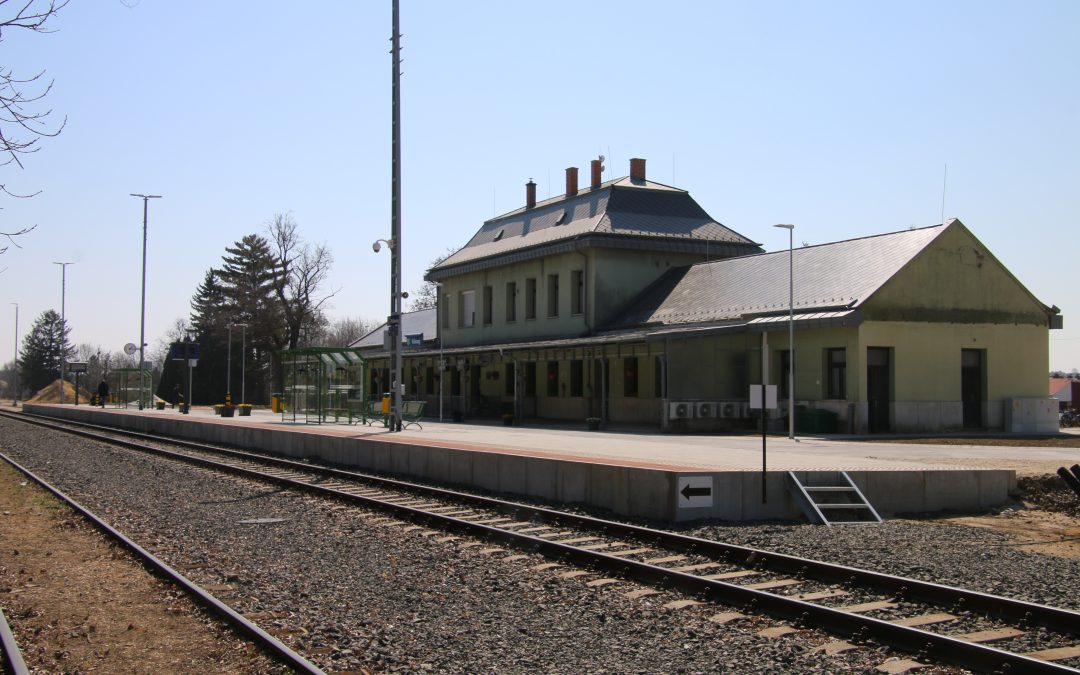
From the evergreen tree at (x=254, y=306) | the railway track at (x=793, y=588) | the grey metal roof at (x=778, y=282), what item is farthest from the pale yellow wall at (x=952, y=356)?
the evergreen tree at (x=254, y=306)

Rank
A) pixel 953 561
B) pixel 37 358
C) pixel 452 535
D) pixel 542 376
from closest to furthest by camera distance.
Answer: pixel 953 561
pixel 452 535
pixel 542 376
pixel 37 358

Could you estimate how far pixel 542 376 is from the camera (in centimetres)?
4634

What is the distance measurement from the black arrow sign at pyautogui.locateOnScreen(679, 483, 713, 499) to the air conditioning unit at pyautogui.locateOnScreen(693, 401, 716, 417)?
1996 centimetres

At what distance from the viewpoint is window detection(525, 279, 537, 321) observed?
162 feet

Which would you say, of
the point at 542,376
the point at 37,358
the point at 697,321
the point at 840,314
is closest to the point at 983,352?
the point at 840,314

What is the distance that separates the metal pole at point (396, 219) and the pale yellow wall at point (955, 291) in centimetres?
1476

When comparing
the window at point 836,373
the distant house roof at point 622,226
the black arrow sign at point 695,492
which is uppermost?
the distant house roof at point 622,226

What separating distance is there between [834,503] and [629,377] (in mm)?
25981

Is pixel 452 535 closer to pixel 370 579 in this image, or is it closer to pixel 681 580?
pixel 370 579

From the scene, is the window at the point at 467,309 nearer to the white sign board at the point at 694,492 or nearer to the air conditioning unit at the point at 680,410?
the air conditioning unit at the point at 680,410

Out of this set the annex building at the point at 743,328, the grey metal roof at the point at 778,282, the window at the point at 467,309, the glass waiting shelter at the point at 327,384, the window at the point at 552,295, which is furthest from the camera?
the window at the point at 467,309

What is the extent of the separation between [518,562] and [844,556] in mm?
3515

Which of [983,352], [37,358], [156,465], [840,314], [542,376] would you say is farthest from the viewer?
[37,358]

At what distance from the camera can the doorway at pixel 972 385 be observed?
115 ft
